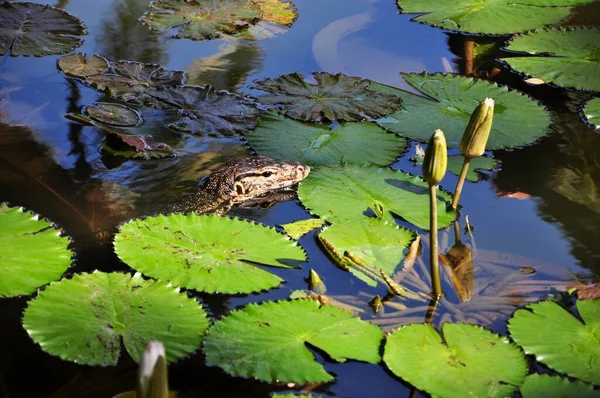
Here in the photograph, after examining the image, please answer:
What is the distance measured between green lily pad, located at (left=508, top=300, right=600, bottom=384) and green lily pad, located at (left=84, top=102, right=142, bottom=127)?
7.69 ft

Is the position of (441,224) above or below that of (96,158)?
above

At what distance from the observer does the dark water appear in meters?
2.47

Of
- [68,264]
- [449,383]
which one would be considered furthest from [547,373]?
[68,264]

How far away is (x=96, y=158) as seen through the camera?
3838mm

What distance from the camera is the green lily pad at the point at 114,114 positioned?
4094 mm

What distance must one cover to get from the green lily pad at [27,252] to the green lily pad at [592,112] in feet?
9.74

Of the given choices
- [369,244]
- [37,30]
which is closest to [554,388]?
[369,244]

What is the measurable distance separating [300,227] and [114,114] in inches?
56.7

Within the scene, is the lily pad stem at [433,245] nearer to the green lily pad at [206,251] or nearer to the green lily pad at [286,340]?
the green lily pad at [286,340]

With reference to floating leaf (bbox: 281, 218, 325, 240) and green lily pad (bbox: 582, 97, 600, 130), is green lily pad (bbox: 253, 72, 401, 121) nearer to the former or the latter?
floating leaf (bbox: 281, 218, 325, 240)

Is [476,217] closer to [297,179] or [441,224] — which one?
[441,224]

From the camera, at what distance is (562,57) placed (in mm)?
4941

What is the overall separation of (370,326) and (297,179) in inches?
45.2

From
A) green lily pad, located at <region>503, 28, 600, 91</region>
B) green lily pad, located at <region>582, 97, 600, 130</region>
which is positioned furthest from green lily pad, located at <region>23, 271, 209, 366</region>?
green lily pad, located at <region>503, 28, 600, 91</region>
